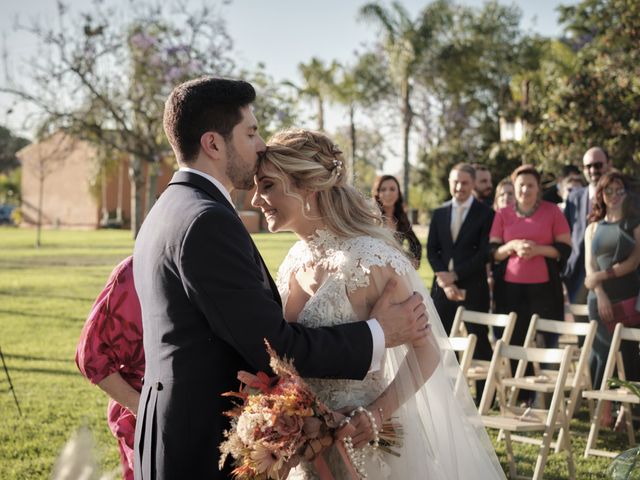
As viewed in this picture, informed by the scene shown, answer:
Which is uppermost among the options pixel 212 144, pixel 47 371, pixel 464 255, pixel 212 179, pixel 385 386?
pixel 212 144

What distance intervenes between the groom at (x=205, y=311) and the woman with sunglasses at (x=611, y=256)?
536 cm

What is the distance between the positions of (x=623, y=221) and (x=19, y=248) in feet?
103

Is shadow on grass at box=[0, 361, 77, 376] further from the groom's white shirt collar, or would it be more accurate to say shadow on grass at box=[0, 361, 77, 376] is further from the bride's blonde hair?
the groom's white shirt collar

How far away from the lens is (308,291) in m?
3.45

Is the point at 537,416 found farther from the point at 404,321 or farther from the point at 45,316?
the point at 45,316

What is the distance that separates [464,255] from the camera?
29.0ft

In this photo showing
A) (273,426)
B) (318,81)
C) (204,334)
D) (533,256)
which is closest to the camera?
(273,426)

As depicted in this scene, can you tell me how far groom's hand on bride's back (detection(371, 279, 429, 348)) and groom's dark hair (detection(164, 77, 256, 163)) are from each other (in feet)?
2.54

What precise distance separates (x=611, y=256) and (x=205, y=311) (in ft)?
19.8

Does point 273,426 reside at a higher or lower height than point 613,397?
higher

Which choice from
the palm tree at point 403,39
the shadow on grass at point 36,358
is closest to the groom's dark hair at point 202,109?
the shadow on grass at point 36,358

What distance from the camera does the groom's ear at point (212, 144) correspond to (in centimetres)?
273

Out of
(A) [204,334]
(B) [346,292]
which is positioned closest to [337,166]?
(B) [346,292]

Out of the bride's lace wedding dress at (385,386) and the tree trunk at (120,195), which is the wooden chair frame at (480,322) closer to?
the bride's lace wedding dress at (385,386)
